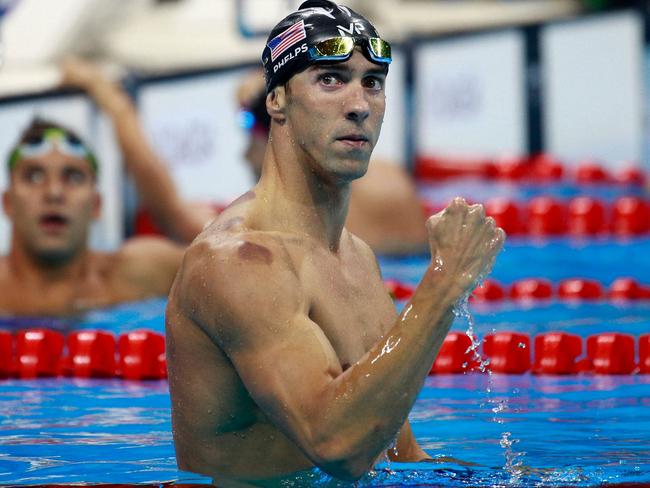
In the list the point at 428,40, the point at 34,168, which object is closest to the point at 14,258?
the point at 34,168

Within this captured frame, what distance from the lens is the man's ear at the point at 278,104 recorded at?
2703mm

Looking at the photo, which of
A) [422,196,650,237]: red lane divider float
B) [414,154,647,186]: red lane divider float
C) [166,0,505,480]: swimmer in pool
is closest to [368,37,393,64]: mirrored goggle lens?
[166,0,505,480]: swimmer in pool

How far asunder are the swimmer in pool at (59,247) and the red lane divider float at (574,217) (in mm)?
2588

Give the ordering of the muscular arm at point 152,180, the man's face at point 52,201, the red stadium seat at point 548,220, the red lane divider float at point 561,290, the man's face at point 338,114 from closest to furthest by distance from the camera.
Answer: the man's face at point 338,114
the man's face at point 52,201
the red lane divider float at point 561,290
the muscular arm at point 152,180
the red stadium seat at point 548,220

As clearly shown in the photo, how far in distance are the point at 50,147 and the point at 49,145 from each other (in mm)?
11

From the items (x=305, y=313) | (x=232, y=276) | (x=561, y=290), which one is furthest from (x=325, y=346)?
(x=561, y=290)

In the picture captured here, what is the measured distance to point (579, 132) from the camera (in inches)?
382

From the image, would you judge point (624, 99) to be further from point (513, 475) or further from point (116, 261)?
point (513, 475)

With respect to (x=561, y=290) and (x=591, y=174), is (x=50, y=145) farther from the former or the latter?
(x=591, y=174)

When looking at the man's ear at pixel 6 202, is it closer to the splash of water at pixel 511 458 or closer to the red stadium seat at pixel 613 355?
the red stadium seat at pixel 613 355

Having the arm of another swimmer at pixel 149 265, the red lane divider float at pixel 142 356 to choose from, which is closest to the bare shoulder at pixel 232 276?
the red lane divider float at pixel 142 356

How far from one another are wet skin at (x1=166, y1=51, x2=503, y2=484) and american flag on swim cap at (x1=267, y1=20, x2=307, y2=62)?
0.25ft

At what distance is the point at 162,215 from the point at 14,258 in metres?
0.96

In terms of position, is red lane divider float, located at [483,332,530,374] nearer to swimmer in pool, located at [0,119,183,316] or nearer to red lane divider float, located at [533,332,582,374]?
red lane divider float, located at [533,332,582,374]
